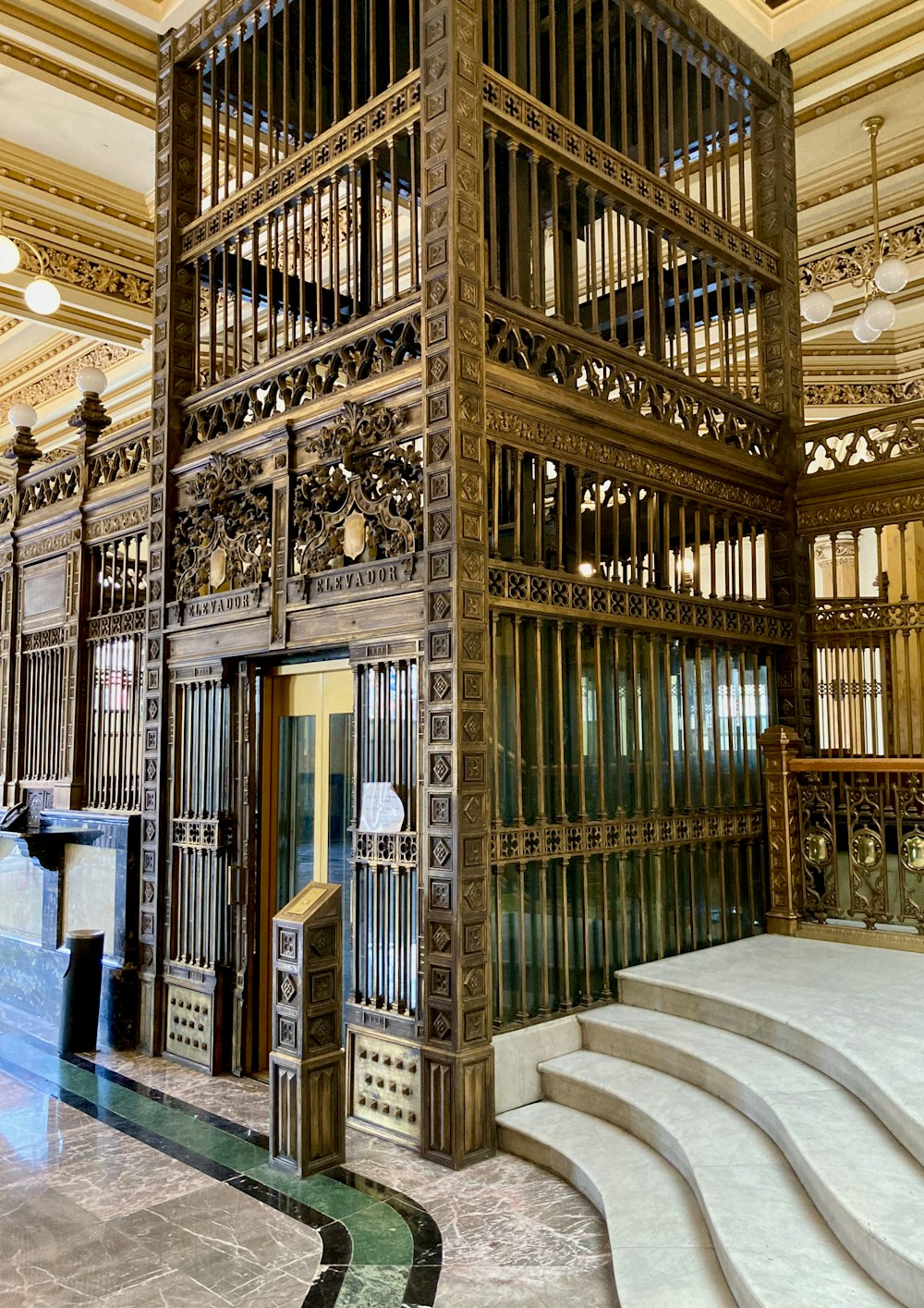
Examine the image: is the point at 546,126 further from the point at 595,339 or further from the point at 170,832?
the point at 170,832

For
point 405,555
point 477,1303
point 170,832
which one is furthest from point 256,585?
point 477,1303

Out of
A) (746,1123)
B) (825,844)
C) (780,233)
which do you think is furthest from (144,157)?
(746,1123)

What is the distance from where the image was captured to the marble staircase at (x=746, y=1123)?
2.87 m

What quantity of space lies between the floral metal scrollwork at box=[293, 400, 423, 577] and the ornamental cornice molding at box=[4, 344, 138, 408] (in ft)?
21.3

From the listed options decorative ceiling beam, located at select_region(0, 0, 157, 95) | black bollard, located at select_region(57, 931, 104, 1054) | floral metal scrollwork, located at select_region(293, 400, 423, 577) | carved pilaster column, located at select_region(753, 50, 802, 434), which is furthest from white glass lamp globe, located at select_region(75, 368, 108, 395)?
carved pilaster column, located at select_region(753, 50, 802, 434)

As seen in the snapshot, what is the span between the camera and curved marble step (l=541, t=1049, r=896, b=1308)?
8.99 feet

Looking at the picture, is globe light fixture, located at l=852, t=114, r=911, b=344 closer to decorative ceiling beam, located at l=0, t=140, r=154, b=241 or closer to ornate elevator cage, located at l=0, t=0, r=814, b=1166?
ornate elevator cage, located at l=0, t=0, r=814, b=1166

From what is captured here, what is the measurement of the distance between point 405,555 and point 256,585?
Answer: 1271 mm

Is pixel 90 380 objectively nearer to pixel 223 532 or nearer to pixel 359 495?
pixel 223 532

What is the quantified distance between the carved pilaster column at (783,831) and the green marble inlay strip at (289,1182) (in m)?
3.27

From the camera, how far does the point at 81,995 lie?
6031mm

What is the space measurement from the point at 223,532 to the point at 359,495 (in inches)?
49.6

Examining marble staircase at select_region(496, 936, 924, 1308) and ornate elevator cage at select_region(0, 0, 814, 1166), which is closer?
marble staircase at select_region(496, 936, 924, 1308)

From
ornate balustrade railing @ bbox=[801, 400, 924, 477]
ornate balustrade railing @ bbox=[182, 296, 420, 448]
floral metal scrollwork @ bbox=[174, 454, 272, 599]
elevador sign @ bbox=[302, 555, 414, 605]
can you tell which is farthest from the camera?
ornate balustrade railing @ bbox=[801, 400, 924, 477]
